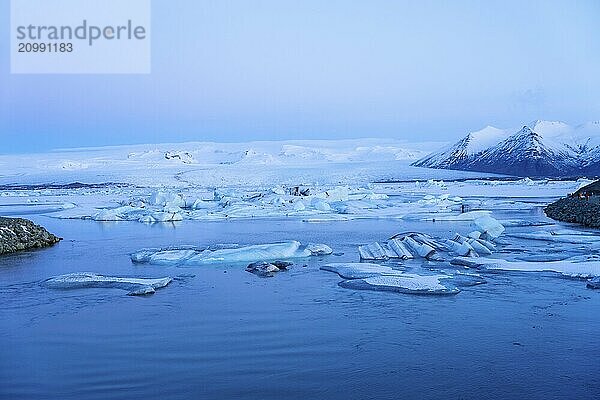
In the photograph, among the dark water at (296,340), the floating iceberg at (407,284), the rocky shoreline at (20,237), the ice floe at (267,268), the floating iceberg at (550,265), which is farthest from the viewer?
the rocky shoreline at (20,237)

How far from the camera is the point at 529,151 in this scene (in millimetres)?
56125

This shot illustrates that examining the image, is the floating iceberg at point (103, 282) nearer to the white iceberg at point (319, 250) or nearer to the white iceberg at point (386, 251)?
the white iceberg at point (319, 250)

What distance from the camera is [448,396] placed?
3.01 meters

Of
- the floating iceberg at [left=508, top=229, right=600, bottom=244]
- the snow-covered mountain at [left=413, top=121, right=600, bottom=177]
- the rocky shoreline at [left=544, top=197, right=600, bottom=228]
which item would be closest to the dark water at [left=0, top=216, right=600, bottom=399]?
the floating iceberg at [left=508, top=229, right=600, bottom=244]

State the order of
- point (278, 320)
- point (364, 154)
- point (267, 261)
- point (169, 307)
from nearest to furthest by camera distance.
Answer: point (278, 320) → point (169, 307) → point (267, 261) → point (364, 154)

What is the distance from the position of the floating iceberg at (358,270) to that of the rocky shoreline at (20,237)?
183 inches

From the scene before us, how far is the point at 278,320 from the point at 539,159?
179 ft

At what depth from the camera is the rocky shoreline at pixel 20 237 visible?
28.0ft

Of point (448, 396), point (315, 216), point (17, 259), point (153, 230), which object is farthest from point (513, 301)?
point (315, 216)

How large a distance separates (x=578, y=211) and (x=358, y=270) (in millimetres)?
7824

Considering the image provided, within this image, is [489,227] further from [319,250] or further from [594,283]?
[594,283]

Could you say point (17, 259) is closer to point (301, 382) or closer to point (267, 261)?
point (267, 261)

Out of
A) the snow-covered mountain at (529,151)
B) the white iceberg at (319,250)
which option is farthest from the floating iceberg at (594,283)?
the snow-covered mountain at (529,151)

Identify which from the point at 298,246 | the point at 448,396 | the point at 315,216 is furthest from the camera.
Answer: the point at 315,216
